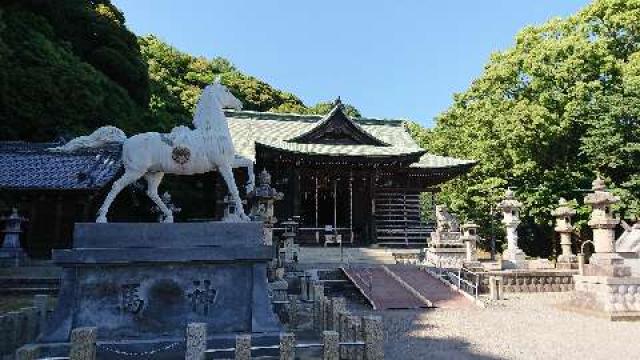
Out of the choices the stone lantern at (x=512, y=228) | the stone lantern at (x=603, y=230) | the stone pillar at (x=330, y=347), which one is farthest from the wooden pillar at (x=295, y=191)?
the stone pillar at (x=330, y=347)

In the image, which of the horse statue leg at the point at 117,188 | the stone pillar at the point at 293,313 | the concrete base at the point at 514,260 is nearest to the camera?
the horse statue leg at the point at 117,188

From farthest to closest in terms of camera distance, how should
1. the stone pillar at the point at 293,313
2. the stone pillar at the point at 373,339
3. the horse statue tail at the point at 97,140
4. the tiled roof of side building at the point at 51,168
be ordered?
the tiled roof of side building at the point at 51,168, the stone pillar at the point at 293,313, the horse statue tail at the point at 97,140, the stone pillar at the point at 373,339

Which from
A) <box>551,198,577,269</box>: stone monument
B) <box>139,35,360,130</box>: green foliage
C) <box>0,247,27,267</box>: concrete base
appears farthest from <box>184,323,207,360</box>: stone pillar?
<box>139,35,360,130</box>: green foliage

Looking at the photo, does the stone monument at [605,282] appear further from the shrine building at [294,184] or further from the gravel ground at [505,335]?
the shrine building at [294,184]

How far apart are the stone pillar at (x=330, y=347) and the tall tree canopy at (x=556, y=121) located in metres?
20.7

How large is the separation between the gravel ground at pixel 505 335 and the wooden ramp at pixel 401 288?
2.38 ft

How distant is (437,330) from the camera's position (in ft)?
34.5

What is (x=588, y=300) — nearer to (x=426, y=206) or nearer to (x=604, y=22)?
(x=604, y=22)

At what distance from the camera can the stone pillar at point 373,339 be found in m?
6.39

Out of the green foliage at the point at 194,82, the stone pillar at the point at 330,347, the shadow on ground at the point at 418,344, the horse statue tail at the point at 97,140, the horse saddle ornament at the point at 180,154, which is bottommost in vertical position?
the shadow on ground at the point at 418,344

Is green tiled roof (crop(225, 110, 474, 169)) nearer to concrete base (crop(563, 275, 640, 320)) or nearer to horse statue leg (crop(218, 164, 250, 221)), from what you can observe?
concrete base (crop(563, 275, 640, 320))

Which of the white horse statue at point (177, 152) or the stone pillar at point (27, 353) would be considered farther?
the white horse statue at point (177, 152)

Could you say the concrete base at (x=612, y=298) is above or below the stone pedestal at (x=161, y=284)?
below

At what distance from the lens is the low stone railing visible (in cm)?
723
